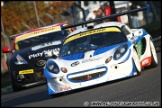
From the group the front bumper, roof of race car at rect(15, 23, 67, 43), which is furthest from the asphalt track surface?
roof of race car at rect(15, 23, 67, 43)

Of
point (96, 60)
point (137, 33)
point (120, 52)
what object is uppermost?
point (137, 33)

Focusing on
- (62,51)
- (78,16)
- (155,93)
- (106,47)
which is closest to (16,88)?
(62,51)

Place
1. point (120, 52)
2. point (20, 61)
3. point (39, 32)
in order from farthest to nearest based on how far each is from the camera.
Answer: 1. point (39, 32)
2. point (20, 61)
3. point (120, 52)

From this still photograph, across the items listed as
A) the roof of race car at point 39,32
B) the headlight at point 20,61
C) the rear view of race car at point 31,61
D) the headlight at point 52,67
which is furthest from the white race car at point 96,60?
the roof of race car at point 39,32

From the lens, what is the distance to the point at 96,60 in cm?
1126

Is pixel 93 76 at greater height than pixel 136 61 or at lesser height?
lesser

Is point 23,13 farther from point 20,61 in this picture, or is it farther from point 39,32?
point 20,61

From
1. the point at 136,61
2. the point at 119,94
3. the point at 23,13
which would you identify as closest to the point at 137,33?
the point at 136,61

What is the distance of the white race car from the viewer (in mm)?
11109

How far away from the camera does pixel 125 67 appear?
11.2 meters

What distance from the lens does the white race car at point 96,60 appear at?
36.4 ft

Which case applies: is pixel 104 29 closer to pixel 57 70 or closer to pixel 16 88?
pixel 57 70

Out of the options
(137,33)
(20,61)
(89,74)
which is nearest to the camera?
(89,74)

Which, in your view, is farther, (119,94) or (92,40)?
(92,40)
